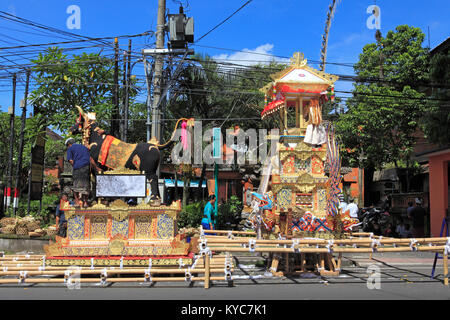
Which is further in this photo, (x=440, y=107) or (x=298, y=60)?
(x=440, y=107)

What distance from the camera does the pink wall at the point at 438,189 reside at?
1602cm

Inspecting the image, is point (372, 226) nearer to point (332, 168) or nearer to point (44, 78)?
point (332, 168)

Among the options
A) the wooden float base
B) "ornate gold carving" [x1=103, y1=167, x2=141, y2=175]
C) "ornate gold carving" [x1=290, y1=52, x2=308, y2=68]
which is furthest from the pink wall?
"ornate gold carving" [x1=103, y1=167, x2=141, y2=175]

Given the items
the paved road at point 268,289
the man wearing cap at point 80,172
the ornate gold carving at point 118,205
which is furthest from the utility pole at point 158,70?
the paved road at point 268,289

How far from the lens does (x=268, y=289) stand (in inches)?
287

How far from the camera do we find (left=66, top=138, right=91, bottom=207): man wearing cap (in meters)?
8.77

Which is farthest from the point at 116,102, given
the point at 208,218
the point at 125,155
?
the point at 125,155

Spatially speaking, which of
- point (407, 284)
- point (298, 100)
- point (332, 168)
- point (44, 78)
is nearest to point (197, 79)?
point (44, 78)

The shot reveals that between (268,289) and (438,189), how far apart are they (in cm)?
1194

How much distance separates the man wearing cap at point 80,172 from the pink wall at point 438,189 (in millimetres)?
13190

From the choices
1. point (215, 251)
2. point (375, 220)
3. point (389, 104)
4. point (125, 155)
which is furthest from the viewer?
point (389, 104)

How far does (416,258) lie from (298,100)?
6368mm

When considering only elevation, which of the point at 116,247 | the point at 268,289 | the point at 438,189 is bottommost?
the point at 268,289

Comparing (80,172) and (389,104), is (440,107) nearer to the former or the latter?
(389,104)
